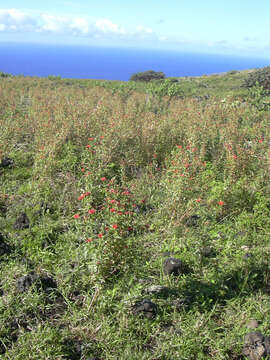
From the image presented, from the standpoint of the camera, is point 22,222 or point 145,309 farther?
point 22,222

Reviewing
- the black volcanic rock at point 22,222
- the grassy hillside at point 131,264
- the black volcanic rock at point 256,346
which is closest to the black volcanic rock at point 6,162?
the grassy hillside at point 131,264

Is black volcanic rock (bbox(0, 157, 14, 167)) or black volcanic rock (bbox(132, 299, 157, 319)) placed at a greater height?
black volcanic rock (bbox(0, 157, 14, 167))

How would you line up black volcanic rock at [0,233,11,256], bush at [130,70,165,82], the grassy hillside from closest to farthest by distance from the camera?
the grassy hillside → black volcanic rock at [0,233,11,256] → bush at [130,70,165,82]

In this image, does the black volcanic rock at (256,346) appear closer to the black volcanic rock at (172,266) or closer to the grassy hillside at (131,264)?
the grassy hillside at (131,264)

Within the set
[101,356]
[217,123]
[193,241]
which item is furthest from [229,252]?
[217,123]

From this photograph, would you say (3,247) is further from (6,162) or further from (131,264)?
(6,162)

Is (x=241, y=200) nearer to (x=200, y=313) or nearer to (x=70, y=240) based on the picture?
(x=200, y=313)

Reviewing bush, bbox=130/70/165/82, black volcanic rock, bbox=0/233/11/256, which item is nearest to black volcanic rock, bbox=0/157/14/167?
black volcanic rock, bbox=0/233/11/256

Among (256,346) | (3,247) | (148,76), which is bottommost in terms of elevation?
(256,346)

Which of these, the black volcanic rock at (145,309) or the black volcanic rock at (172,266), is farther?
the black volcanic rock at (172,266)

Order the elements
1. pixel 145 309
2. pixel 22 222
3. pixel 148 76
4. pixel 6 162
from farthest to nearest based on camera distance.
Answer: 1. pixel 148 76
2. pixel 6 162
3. pixel 22 222
4. pixel 145 309

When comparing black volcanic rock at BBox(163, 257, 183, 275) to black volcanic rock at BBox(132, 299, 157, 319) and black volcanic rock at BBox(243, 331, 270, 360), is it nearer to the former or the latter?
black volcanic rock at BBox(132, 299, 157, 319)

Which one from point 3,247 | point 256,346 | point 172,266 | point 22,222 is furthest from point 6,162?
point 256,346

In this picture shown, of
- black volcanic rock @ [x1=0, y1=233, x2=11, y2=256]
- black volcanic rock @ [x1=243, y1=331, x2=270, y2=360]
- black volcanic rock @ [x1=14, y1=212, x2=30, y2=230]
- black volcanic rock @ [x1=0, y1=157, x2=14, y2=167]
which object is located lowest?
black volcanic rock @ [x1=243, y1=331, x2=270, y2=360]
